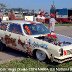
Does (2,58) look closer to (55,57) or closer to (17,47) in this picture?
(17,47)

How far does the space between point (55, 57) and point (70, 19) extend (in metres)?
29.7

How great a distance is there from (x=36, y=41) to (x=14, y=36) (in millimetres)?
1435

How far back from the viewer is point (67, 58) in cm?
1014

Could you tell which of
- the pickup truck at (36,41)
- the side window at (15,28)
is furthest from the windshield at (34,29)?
the side window at (15,28)

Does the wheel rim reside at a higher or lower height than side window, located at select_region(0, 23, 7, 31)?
lower

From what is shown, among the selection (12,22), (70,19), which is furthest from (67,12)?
(12,22)

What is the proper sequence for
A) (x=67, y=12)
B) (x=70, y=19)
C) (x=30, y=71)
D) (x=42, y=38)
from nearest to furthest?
(x=30, y=71)
(x=42, y=38)
(x=70, y=19)
(x=67, y=12)

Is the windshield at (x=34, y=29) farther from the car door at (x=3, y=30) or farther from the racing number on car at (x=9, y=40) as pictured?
the car door at (x=3, y=30)

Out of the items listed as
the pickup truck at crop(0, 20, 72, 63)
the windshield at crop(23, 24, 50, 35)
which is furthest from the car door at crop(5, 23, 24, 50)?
the windshield at crop(23, 24, 50, 35)

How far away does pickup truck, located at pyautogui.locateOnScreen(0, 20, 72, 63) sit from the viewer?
32.8ft

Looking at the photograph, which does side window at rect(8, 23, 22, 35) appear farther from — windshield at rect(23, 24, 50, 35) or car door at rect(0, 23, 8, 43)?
car door at rect(0, 23, 8, 43)

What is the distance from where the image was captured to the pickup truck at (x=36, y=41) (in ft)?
32.8

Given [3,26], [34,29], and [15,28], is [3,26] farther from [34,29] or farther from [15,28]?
[34,29]

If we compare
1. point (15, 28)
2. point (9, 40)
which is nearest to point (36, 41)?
point (15, 28)
